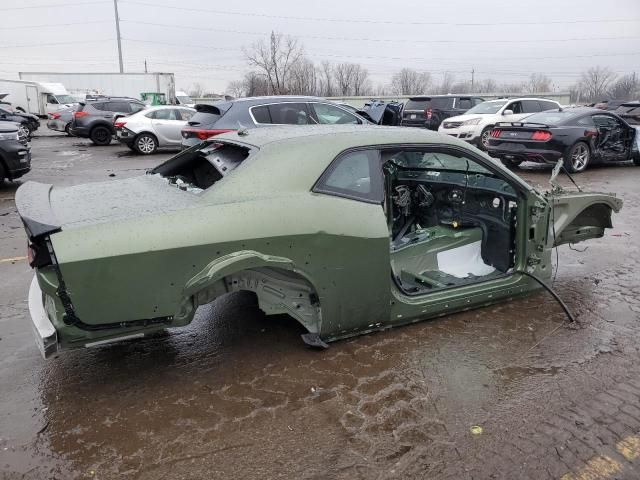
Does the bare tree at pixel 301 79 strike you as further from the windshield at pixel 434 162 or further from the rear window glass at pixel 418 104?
the windshield at pixel 434 162

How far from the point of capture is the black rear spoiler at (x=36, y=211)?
2.64 metres

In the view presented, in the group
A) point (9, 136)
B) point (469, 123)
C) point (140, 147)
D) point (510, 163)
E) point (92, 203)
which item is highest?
point (9, 136)

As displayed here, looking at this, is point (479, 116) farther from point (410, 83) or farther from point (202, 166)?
point (410, 83)

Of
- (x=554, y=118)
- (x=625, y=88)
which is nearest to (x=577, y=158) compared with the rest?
(x=554, y=118)

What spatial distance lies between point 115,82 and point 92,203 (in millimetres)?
41630

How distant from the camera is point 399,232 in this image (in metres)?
4.86

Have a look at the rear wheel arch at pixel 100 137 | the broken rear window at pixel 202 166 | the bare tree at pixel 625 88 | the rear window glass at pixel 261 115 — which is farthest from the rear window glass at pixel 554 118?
the bare tree at pixel 625 88

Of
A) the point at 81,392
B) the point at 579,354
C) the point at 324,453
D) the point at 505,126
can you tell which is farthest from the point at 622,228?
the point at 81,392

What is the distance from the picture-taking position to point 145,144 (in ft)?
54.1

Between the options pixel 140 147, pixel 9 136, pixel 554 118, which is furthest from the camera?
pixel 140 147

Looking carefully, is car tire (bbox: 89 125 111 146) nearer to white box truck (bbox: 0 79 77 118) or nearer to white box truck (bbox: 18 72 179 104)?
white box truck (bbox: 18 72 179 104)

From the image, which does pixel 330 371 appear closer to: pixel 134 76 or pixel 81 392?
pixel 81 392

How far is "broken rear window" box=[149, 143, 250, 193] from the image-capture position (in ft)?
11.8

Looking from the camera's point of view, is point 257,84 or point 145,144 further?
point 257,84
